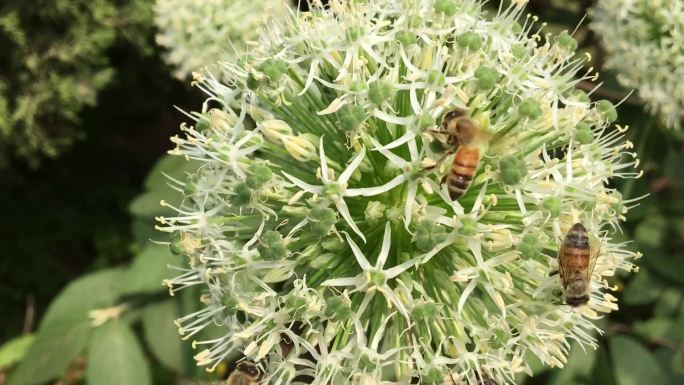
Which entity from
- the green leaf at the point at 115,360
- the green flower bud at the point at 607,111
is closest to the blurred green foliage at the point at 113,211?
the green leaf at the point at 115,360

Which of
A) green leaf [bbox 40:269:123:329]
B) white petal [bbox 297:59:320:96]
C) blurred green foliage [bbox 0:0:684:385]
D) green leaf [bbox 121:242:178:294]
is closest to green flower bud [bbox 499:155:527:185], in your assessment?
white petal [bbox 297:59:320:96]

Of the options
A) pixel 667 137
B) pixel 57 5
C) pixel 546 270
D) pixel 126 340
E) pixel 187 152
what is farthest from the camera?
pixel 57 5

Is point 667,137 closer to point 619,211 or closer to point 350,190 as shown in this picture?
point 619,211

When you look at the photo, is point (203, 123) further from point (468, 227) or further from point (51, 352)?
point (51, 352)

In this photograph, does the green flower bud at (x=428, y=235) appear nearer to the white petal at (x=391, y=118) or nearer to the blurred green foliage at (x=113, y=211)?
the white petal at (x=391, y=118)

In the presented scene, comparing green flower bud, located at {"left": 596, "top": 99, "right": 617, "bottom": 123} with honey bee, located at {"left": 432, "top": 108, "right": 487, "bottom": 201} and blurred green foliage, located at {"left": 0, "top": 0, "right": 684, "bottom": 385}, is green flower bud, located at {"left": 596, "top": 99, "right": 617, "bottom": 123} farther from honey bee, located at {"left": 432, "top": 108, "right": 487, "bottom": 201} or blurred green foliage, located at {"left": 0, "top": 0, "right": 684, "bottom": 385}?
blurred green foliage, located at {"left": 0, "top": 0, "right": 684, "bottom": 385}

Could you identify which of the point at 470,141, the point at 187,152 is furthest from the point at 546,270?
the point at 187,152
